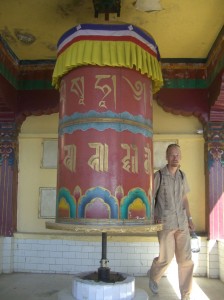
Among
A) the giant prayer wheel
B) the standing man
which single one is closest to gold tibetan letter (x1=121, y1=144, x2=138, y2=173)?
the giant prayer wheel

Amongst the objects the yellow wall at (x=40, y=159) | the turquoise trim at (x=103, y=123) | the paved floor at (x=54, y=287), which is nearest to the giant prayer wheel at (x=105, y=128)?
the turquoise trim at (x=103, y=123)

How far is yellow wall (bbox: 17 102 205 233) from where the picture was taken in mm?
5035

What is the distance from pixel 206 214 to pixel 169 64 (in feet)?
6.78

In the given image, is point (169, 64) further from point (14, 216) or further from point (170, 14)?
point (14, 216)

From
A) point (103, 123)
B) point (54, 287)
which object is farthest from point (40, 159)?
point (103, 123)

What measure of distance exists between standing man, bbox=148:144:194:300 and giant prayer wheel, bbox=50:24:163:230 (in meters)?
0.79

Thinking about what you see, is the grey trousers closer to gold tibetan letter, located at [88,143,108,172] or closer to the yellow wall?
gold tibetan letter, located at [88,143,108,172]

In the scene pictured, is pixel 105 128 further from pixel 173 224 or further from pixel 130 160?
pixel 173 224

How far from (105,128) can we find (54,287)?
2376 millimetres

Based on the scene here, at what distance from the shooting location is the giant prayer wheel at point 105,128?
2.67m

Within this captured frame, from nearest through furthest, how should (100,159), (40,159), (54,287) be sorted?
1. (100,159)
2. (54,287)
3. (40,159)

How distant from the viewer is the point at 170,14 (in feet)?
12.5

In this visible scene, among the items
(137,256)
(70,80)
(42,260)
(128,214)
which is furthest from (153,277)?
(70,80)

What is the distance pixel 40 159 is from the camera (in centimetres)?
520
